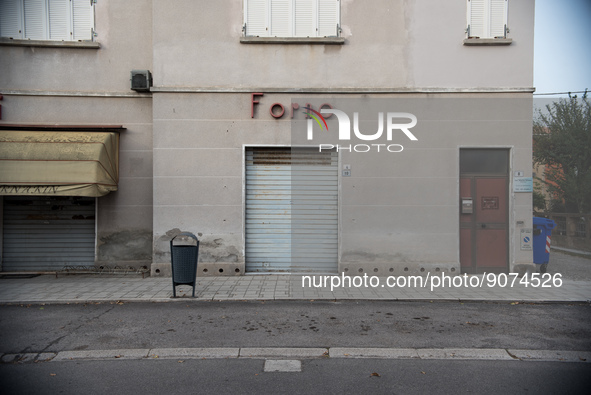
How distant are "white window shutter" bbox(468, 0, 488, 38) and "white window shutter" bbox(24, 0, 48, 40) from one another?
10193mm

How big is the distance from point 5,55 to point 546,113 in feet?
70.6

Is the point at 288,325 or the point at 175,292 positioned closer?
the point at 288,325

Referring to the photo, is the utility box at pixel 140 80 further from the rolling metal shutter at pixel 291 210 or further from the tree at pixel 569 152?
the tree at pixel 569 152

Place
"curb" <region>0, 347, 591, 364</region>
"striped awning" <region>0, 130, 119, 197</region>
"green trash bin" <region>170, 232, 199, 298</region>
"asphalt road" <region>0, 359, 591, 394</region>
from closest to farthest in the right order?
"asphalt road" <region>0, 359, 591, 394</region> < "curb" <region>0, 347, 591, 364</region> < "green trash bin" <region>170, 232, 199, 298</region> < "striped awning" <region>0, 130, 119, 197</region>

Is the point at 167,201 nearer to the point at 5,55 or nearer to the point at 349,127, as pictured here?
the point at 349,127

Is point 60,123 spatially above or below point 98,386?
above

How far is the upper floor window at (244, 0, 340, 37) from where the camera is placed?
10.4 m

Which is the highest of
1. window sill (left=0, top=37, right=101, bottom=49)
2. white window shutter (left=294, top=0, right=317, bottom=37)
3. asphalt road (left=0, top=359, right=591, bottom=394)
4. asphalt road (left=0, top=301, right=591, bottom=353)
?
white window shutter (left=294, top=0, right=317, bottom=37)

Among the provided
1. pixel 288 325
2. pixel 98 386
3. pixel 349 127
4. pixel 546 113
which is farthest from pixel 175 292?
pixel 546 113

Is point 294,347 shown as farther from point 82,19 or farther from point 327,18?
point 82,19

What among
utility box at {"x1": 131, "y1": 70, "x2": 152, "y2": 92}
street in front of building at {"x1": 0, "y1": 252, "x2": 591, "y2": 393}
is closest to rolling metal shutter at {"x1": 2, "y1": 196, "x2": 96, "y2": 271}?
street in front of building at {"x1": 0, "y1": 252, "x2": 591, "y2": 393}

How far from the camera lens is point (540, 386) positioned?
4.50 m

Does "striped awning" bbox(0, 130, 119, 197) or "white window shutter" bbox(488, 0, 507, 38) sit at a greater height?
"white window shutter" bbox(488, 0, 507, 38)

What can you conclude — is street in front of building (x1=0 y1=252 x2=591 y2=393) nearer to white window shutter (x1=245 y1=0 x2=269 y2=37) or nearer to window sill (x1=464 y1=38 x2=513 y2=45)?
window sill (x1=464 y1=38 x2=513 y2=45)
